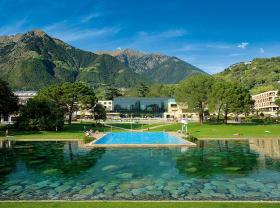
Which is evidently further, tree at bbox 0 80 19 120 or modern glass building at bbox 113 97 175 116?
modern glass building at bbox 113 97 175 116

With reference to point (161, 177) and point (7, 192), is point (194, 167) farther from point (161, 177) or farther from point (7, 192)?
point (7, 192)

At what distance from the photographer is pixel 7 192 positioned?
752 inches

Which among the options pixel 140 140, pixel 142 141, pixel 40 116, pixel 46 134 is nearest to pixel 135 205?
pixel 142 141

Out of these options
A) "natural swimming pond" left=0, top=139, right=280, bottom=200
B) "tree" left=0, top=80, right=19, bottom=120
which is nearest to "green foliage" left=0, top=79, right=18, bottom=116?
"tree" left=0, top=80, right=19, bottom=120

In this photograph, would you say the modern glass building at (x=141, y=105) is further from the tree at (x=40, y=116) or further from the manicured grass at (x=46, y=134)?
the manicured grass at (x=46, y=134)

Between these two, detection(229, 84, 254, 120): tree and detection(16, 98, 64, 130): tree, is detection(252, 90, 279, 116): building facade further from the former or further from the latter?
detection(16, 98, 64, 130): tree

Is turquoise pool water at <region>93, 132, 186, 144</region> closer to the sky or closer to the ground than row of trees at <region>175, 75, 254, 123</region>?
closer to the ground

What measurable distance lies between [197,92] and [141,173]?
6297 centimetres

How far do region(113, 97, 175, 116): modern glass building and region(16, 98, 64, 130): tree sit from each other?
369 feet

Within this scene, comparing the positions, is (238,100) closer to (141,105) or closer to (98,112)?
(98,112)

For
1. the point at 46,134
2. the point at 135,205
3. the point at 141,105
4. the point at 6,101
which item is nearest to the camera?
the point at 135,205

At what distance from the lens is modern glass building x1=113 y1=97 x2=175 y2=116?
587ft

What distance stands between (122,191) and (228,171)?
9341 mm

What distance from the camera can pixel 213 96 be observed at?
82812 mm
